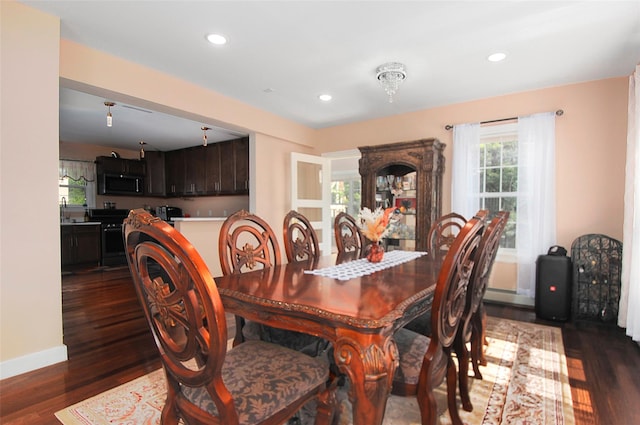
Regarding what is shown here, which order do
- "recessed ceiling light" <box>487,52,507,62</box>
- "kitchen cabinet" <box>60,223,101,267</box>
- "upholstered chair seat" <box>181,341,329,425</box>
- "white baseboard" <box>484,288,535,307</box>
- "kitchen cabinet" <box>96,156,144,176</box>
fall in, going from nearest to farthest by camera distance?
1. "upholstered chair seat" <box>181,341,329,425</box>
2. "recessed ceiling light" <box>487,52,507,62</box>
3. "white baseboard" <box>484,288,535,307</box>
4. "kitchen cabinet" <box>60,223,101,267</box>
5. "kitchen cabinet" <box>96,156,144,176</box>

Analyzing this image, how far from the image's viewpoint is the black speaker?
329 centimetres

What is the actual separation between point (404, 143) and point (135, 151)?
622 centimetres

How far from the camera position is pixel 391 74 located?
315cm

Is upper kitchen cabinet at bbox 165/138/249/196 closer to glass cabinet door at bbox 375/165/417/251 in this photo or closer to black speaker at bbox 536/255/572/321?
glass cabinet door at bbox 375/165/417/251

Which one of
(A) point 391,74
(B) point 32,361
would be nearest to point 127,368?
(B) point 32,361

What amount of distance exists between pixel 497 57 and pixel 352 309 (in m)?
2.85

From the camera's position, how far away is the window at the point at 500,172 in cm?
390

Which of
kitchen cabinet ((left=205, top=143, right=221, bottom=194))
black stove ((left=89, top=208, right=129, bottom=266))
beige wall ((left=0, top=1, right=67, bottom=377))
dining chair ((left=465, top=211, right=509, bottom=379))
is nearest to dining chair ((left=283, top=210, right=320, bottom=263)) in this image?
dining chair ((left=465, top=211, right=509, bottom=379))

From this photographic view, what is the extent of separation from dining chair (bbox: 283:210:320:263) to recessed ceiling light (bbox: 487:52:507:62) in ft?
7.22

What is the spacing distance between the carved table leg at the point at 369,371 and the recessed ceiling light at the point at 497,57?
2.85 metres

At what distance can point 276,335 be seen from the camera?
1944mm

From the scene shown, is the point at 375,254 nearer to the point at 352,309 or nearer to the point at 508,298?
the point at 352,309

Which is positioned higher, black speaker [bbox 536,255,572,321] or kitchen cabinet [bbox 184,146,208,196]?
kitchen cabinet [bbox 184,146,208,196]

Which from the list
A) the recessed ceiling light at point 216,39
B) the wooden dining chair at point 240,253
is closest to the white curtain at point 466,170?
the wooden dining chair at point 240,253
